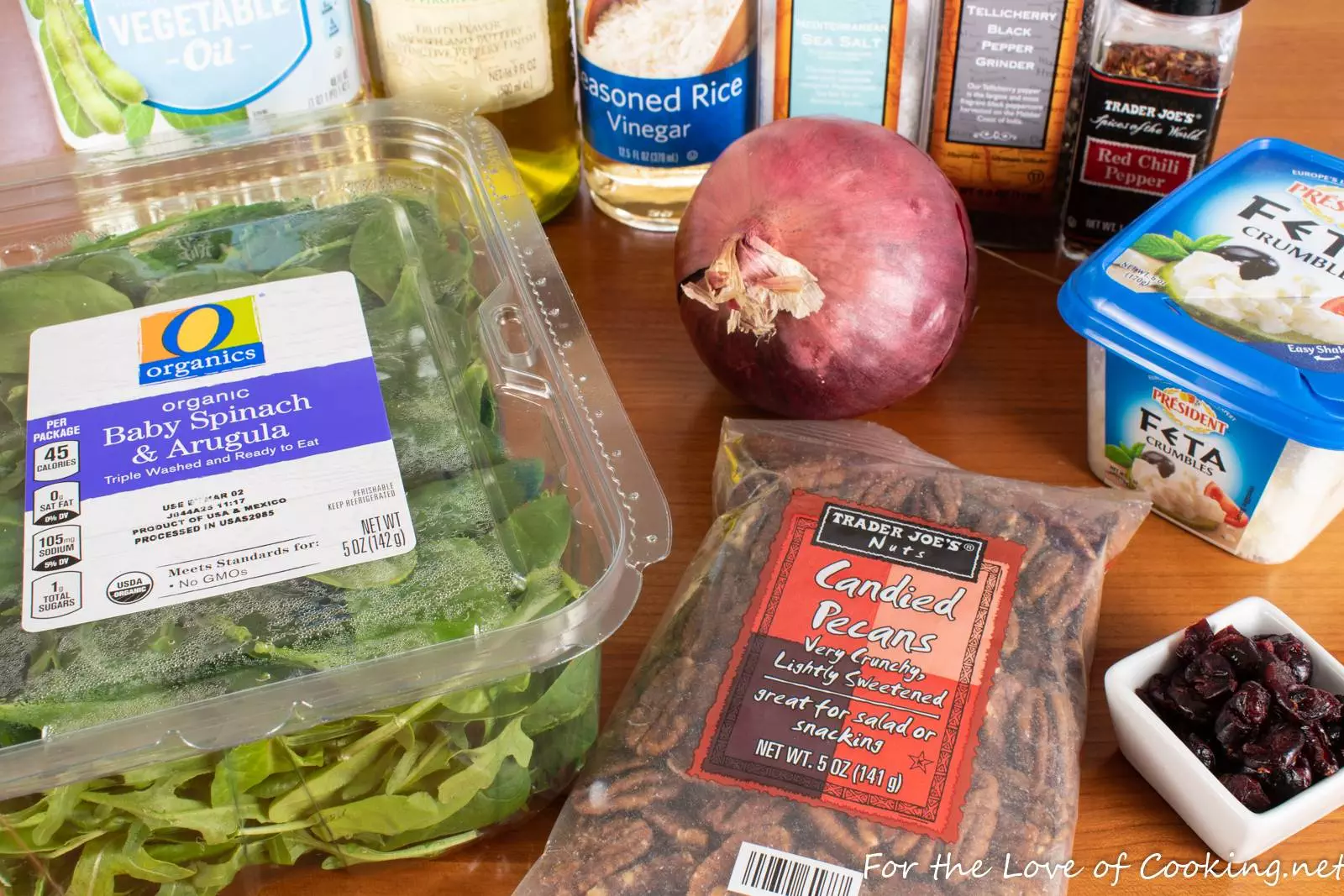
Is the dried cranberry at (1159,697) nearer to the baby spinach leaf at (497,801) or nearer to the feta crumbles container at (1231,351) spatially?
the feta crumbles container at (1231,351)

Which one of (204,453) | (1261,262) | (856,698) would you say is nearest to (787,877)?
(856,698)

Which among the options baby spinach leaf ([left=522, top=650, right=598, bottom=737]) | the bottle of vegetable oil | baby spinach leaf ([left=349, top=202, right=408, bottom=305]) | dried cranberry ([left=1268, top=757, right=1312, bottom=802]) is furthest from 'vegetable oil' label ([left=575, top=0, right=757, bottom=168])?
dried cranberry ([left=1268, top=757, right=1312, bottom=802])

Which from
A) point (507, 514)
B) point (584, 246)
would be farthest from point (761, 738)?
point (584, 246)

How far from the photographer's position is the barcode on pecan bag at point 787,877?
599mm

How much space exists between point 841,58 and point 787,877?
0.56 meters

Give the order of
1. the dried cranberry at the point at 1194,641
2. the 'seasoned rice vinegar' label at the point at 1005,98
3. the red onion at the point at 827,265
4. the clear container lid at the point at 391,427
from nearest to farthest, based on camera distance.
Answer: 1. the clear container lid at the point at 391,427
2. the dried cranberry at the point at 1194,641
3. the red onion at the point at 827,265
4. the 'seasoned rice vinegar' label at the point at 1005,98

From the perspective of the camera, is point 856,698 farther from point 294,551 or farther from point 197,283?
point 197,283

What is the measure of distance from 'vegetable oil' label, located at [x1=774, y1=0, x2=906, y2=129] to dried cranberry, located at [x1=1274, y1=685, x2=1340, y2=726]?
1.60 feet

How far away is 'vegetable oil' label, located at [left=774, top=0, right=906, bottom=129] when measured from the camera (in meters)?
0.88

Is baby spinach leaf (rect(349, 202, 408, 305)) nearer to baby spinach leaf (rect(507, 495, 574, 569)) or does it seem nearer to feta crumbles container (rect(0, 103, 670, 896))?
feta crumbles container (rect(0, 103, 670, 896))

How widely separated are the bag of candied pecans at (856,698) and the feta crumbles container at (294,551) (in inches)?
2.2

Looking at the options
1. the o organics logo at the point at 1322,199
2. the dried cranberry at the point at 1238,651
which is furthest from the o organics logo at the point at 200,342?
the o organics logo at the point at 1322,199

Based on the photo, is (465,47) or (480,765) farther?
(465,47)

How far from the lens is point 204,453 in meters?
0.63
